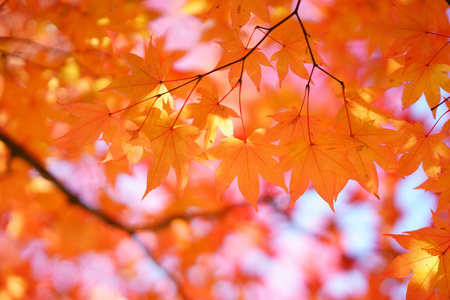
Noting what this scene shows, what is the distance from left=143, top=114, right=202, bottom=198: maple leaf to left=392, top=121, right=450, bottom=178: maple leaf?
59 cm

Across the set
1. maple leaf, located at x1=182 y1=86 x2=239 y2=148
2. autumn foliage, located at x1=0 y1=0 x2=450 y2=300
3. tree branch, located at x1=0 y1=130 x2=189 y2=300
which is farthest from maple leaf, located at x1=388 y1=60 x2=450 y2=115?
tree branch, located at x1=0 y1=130 x2=189 y2=300

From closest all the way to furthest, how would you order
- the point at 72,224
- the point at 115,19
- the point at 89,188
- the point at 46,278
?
the point at 115,19 < the point at 89,188 < the point at 72,224 < the point at 46,278

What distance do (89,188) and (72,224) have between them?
466 millimetres

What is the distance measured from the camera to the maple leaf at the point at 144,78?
0.81 meters

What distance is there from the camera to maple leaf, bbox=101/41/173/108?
0.81m

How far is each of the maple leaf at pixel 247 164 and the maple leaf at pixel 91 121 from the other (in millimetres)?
296

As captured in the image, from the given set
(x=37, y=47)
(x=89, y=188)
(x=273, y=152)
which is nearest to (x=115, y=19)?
(x=37, y=47)

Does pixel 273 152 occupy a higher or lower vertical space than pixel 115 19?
lower

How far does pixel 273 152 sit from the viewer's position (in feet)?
2.58

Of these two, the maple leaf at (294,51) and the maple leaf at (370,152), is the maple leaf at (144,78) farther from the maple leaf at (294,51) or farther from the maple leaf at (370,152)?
the maple leaf at (370,152)

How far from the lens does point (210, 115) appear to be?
34.1 inches

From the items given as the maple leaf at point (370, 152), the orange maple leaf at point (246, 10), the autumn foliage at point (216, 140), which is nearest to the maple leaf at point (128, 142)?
the autumn foliage at point (216, 140)

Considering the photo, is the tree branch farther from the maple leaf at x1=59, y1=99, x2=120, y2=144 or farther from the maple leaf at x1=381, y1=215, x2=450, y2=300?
the maple leaf at x1=381, y1=215, x2=450, y2=300

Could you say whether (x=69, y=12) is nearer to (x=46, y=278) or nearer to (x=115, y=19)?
(x=115, y=19)
